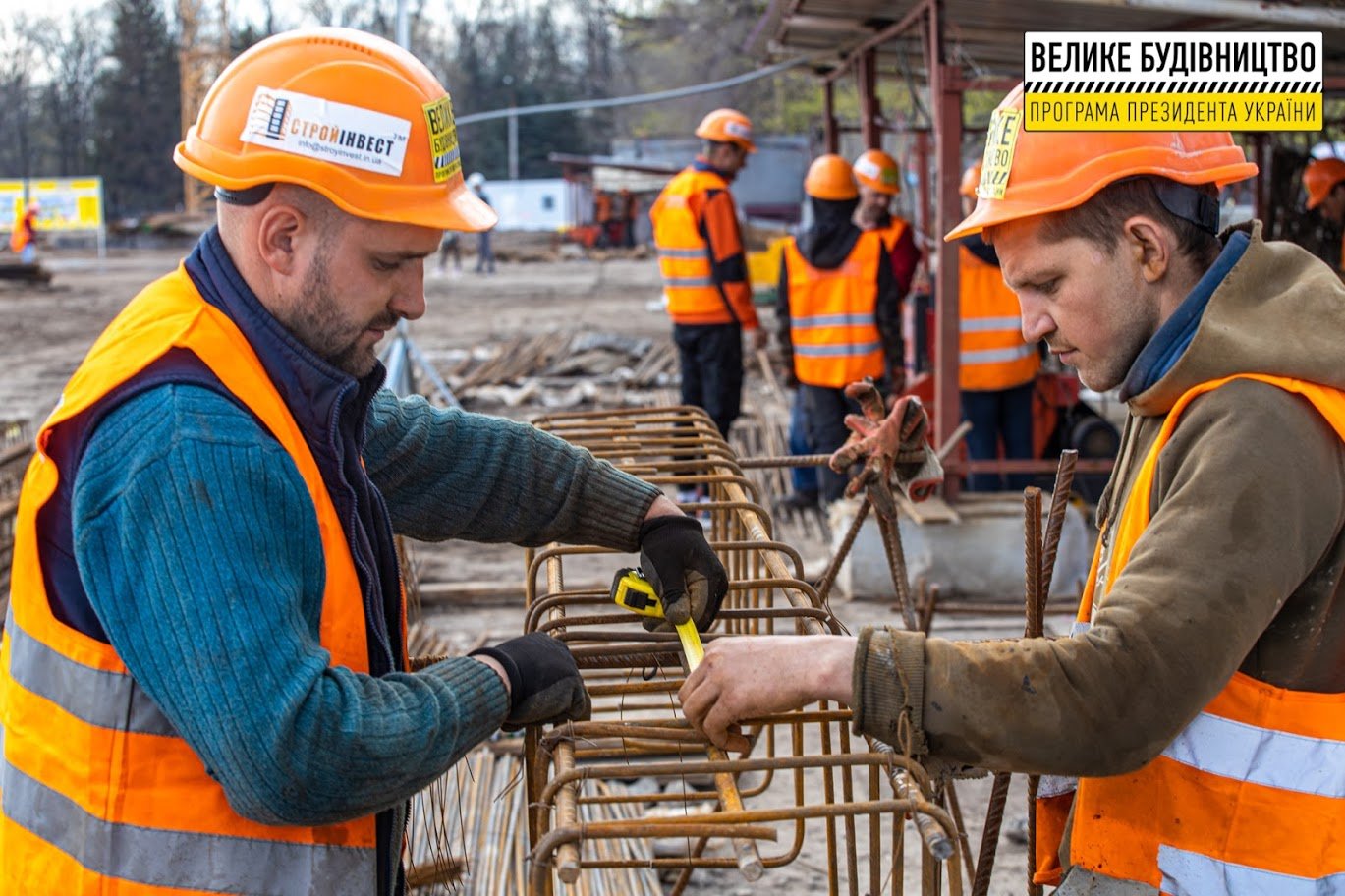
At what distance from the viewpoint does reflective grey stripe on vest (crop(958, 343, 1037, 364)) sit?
7.73 metres

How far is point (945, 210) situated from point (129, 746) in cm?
574

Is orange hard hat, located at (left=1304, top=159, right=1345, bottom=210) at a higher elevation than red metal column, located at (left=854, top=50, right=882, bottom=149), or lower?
lower

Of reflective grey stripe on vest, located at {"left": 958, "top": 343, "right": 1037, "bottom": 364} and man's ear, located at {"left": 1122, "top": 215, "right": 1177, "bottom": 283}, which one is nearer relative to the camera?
man's ear, located at {"left": 1122, "top": 215, "right": 1177, "bottom": 283}

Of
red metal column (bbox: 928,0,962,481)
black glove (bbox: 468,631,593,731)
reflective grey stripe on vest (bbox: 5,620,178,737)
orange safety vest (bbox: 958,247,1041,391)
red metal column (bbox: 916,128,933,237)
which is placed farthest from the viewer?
red metal column (bbox: 916,128,933,237)

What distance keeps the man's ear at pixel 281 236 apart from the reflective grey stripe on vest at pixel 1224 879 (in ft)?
5.17

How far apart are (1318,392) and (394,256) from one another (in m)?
1.37

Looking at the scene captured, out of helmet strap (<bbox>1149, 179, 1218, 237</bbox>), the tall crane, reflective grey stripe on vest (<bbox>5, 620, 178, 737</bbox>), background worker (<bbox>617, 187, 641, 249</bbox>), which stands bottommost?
reflective grey stripe on vest (<bbox>5, 620, 178, 737</bbox>)

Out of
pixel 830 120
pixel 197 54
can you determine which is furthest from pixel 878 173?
pixel 197 54

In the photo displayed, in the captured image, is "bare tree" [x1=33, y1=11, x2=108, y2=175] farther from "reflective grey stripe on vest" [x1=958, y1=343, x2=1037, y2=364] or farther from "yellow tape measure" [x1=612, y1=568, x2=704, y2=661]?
"yellow tape measure" [x1=612, y1=568, x2=704, y2=661]

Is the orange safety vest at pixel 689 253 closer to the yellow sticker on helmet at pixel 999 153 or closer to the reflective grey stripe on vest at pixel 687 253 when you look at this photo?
the reflective grey stripe on vest at pixel 687 253

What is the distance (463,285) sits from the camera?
92.1 feet

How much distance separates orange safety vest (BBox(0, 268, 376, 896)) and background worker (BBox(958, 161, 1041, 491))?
5767mm

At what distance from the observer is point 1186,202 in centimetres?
205

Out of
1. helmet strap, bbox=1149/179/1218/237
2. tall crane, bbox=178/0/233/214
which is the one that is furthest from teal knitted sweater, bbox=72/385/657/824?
tall crane, bbox=178/0/233/214
